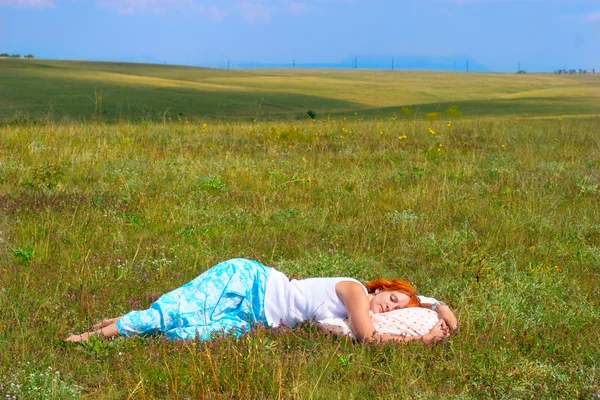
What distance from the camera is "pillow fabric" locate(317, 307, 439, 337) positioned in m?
4.98

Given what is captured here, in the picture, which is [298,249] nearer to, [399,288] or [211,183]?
[399,288]

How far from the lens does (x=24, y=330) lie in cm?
493

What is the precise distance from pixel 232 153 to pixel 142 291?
23.0 ft

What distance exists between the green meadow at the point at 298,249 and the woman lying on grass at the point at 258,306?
13 centimetres

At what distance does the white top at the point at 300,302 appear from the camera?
5184 millimetres

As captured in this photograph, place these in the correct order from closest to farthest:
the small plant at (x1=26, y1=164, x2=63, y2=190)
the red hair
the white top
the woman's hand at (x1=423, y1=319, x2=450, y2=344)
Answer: the woman's hand at (x1=423, y1=319, x2=450, y2=344) < the white top < the red hair < the small plant at (x1=26, y1=164, x2=63, y2=190)

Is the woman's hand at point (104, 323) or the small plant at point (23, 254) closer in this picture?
the woman's hand at point (104, 323)

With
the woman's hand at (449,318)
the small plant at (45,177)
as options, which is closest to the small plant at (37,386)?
the woman's hand at (449,318)

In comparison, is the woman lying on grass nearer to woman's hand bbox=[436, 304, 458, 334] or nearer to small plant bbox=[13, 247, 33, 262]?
woman's hand bbox=[436, 304, 458, 334]

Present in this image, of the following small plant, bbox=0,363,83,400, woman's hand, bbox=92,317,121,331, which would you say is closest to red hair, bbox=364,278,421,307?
woman's hand, bbox=92,317,121,331

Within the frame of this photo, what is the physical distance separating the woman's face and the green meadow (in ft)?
1.44

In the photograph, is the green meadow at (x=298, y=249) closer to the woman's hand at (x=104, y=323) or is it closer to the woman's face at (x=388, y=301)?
the woman's hand at (x=104, y=323)

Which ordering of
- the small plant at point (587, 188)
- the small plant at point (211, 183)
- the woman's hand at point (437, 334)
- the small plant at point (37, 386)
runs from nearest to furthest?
the small plant at point (37, 386) < the woman's hand at point (437, 334) < the small plant at point (211, 183) < the small plant at point (587, 188)

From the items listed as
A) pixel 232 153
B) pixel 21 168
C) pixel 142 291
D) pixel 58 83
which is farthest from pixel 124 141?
pixel 58 83
